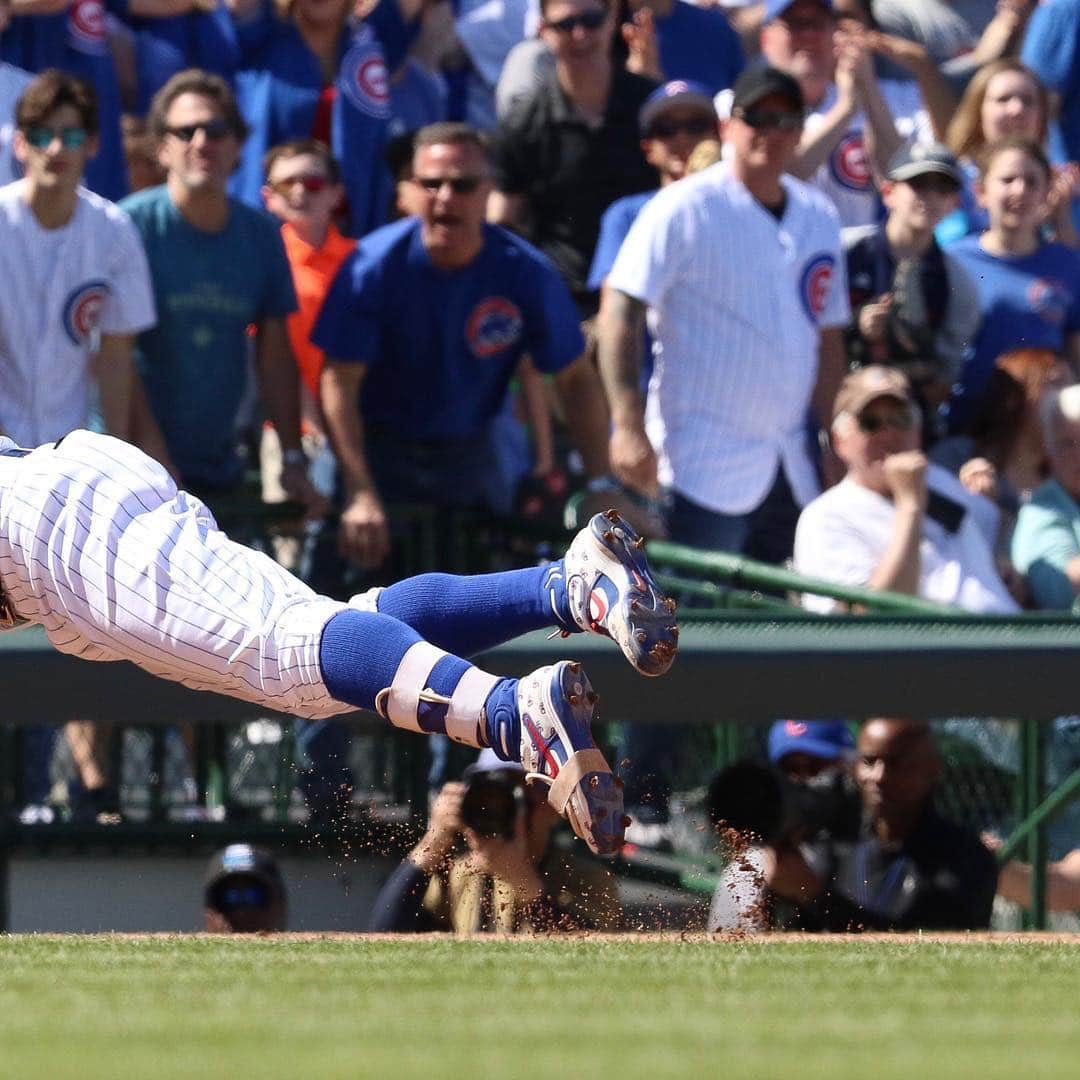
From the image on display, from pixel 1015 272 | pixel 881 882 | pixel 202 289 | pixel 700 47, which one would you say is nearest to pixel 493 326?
pixel 202 289

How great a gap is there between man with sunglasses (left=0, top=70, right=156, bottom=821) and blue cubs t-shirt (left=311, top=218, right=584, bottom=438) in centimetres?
62

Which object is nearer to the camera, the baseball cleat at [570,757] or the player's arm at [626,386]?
the baseball cleat at [570,757]

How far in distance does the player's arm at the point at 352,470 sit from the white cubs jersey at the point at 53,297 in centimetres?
61

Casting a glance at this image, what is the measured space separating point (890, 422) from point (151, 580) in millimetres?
3129

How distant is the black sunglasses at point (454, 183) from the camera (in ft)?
24.2

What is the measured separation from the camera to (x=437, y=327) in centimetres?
746

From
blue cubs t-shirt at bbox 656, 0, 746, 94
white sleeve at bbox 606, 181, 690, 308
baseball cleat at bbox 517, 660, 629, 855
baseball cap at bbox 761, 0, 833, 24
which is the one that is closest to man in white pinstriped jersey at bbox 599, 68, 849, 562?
white sleeve at bbox 606, 181, 690, 308

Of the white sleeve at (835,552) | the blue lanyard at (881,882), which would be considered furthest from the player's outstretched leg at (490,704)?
the white sleeve at (835,552)

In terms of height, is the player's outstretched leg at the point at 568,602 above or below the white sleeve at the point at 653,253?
below

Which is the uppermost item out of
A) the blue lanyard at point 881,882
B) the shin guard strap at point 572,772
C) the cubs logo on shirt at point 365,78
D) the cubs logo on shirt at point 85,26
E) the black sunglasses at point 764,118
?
the cubs logo on shirt at point 85,26

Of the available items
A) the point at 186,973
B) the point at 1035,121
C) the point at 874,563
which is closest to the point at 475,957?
the point at 186,973

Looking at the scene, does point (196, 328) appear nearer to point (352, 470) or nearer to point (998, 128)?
point (352, 470)

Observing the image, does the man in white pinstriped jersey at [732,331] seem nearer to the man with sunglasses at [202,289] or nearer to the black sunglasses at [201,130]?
the man with sunglasses at [202,289]

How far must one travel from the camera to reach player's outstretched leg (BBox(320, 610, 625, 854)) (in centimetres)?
430
